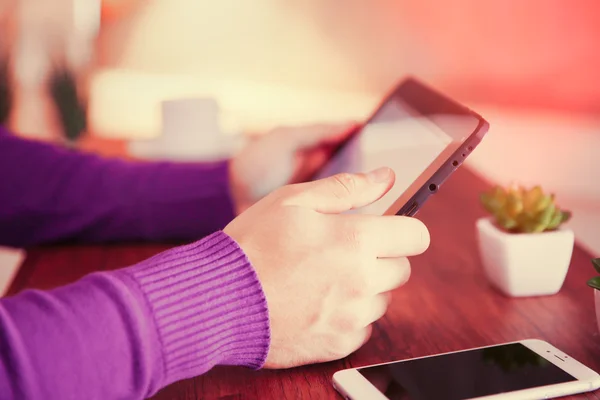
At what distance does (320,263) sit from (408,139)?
0.27 meters

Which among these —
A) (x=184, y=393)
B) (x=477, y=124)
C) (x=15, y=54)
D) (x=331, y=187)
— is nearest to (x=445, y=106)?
(x=477, y=124)

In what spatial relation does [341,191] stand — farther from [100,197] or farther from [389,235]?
[100,197]

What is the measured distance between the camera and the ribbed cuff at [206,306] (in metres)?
0.51

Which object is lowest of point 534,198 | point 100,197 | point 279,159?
point 100,197

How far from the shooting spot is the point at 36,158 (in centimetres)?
103

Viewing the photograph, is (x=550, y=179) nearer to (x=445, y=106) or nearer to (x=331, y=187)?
(x=445, y=106)

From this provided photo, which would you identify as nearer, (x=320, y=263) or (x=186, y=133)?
(x=320, y=263)

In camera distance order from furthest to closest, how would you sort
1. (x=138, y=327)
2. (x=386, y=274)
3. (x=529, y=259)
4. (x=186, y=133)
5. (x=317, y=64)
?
(x=317, y=64)
(x=186, y=133)
(x=529, y=259)
(x=386, y=274)
(x=138, y=327)

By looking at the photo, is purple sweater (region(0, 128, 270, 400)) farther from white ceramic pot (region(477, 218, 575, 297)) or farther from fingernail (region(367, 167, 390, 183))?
white ceramic pot (region(477, 218, 575, 297))

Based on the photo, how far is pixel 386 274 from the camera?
1.94 ft

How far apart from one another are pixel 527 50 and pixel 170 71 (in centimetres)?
103

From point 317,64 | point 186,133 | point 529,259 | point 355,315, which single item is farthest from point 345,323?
point 317,64

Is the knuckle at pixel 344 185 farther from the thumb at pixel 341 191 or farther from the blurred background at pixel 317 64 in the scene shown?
the blurred background at pixel 317 64

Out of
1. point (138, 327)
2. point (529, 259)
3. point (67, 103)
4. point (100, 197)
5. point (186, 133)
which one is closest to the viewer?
point (138, 327)
